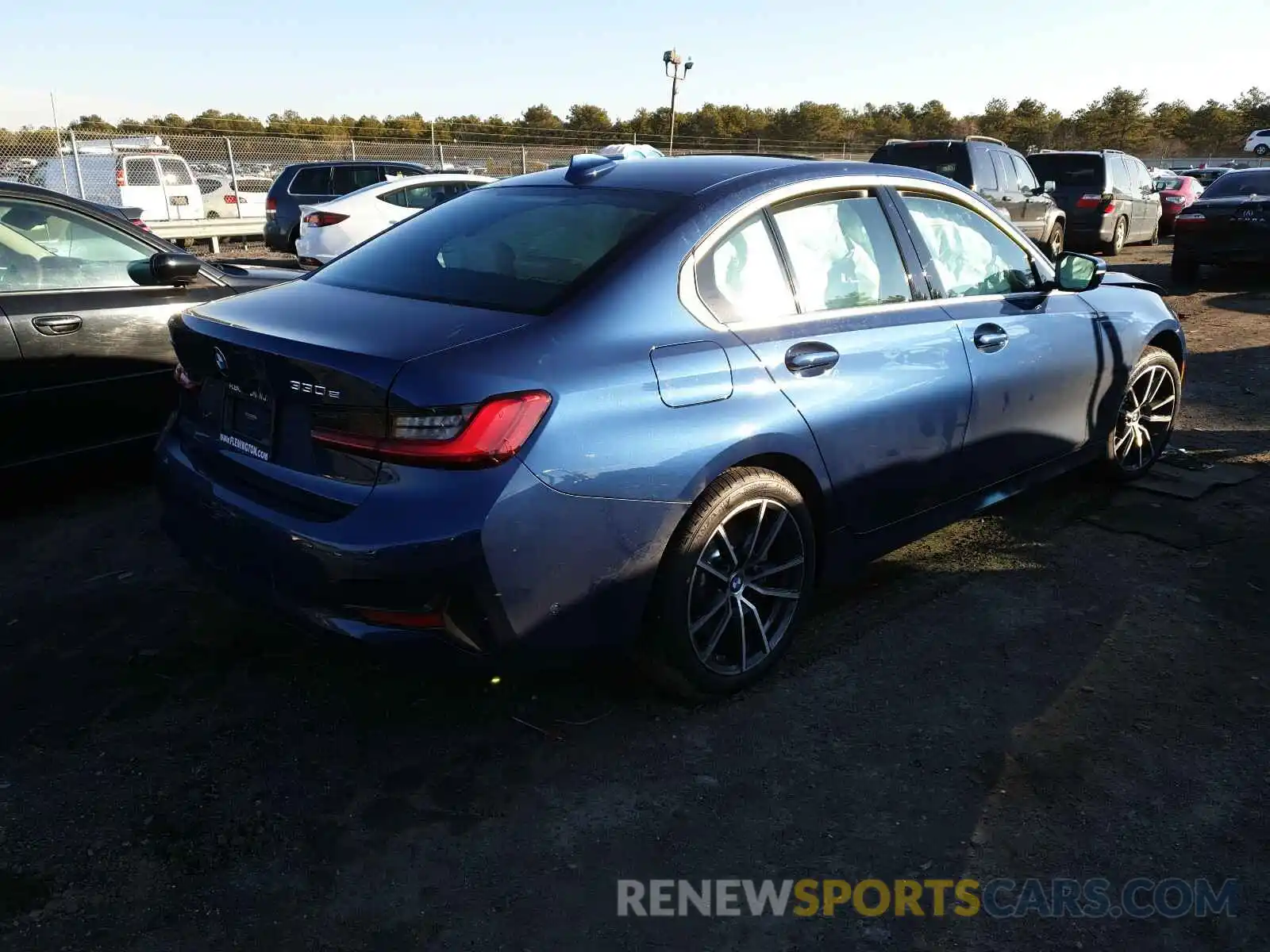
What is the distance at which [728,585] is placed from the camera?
308cm

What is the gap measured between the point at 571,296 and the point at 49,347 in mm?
3095

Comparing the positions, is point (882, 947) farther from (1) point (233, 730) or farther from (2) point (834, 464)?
(1) point (233, 730)

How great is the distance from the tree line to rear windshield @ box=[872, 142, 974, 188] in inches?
670

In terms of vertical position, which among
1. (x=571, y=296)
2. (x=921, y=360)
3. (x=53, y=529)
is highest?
(x=571, y=296)

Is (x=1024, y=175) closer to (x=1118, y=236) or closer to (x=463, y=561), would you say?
(x=1118, y=236)

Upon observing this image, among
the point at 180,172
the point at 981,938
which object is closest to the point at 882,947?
the point at 981,938

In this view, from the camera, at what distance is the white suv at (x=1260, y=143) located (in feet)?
157

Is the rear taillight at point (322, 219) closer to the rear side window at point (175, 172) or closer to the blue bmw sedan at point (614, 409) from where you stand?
the rear side window at point (175, 172)

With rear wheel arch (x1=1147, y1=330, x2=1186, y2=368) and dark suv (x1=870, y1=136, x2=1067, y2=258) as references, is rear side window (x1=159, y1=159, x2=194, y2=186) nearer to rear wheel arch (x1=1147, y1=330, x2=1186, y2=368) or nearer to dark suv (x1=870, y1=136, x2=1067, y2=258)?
dark suv (x1=870, y1=136, x2=1067, y2=258)

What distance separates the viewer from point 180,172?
64.4ft

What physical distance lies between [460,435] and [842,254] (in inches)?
→ 66.9

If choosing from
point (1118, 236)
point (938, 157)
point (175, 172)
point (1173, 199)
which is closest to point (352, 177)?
point (175, 172)

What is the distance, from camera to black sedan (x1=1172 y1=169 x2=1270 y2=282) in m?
11.6

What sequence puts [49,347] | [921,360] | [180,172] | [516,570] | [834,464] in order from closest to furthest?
[516,570] → [834,464] → [921,360] → [49,347] → [180,172]
